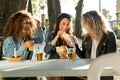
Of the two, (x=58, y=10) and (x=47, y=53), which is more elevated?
(x=58, y=10)

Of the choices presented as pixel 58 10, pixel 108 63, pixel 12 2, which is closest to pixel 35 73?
pixel 108 63

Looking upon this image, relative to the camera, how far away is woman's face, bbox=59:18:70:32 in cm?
333

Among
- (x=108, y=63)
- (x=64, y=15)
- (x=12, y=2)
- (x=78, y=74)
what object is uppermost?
(x=12, y=2)

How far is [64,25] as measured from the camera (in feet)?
11.0

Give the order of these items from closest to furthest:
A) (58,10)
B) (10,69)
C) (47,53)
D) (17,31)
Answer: (10,69)
(17,31)
(47,53)
(58,10)

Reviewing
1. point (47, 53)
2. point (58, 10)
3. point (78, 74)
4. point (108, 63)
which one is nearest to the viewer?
point (108, 63)

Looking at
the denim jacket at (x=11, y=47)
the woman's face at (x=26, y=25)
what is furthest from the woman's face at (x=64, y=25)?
the denim jacket at (x=11, y=47)

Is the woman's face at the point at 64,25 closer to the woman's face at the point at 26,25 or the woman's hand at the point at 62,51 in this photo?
the woman's hand at the point at 62,51

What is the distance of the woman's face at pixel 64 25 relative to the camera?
333 centimetres

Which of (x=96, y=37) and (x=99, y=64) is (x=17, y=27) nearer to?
(x=96, y=37)

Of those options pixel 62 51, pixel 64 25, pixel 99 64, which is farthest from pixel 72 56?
pixel 99 64

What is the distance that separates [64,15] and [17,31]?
0.58 meters

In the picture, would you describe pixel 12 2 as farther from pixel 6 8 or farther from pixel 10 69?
pixel 10 69

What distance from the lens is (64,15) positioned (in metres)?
3.40
